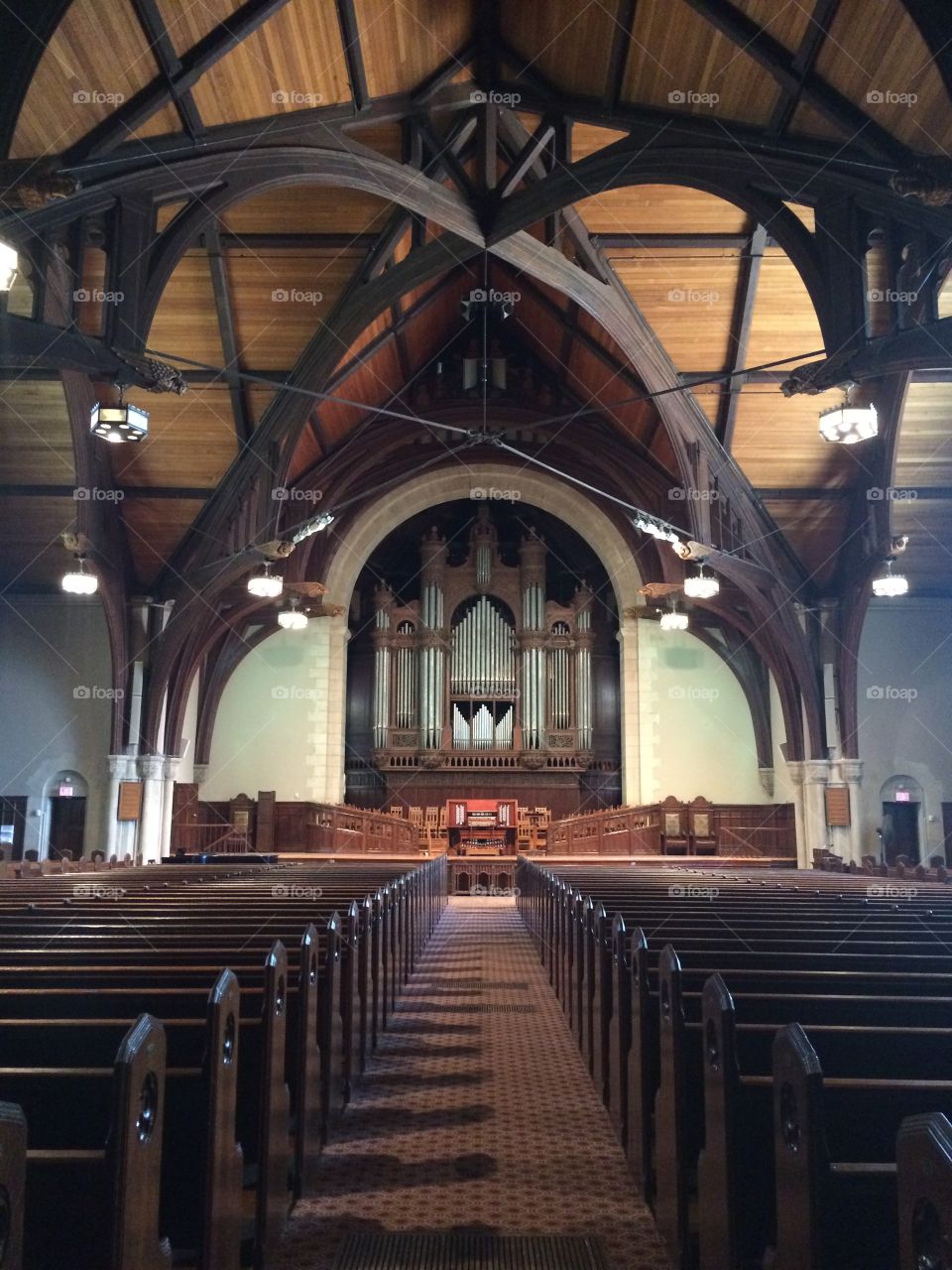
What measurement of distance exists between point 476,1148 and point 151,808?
1170 centimetres

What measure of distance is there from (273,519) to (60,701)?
230 inches

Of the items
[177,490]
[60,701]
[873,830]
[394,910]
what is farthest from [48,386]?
[873,830]

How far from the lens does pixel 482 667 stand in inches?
826

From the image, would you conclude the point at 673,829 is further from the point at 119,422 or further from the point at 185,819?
the point at 119,422

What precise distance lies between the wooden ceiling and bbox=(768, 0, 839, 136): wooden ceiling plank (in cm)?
2

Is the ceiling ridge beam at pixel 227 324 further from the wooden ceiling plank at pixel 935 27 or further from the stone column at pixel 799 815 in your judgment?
the stone column at pixel 799 815

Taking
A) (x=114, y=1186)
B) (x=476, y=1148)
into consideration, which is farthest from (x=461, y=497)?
(x=114, y=1186)

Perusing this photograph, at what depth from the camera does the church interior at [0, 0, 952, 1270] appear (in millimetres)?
2584

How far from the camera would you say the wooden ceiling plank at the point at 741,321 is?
1083cm

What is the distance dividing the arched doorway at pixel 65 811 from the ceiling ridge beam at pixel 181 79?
37.9 feet

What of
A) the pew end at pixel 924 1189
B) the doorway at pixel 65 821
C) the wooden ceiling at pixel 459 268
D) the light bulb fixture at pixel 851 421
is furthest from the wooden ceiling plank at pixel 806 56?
the doorway at pixel 65 821

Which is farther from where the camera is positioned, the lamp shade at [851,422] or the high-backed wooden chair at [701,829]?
the high-backed wooden chair at [701,829]

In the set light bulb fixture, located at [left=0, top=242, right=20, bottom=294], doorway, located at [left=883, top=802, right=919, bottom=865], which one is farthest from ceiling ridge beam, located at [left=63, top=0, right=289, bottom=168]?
doorway, located at [left=883, top=802, right=919, bottom=865]

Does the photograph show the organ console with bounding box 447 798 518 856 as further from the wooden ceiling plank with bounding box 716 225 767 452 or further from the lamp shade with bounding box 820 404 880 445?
the lamp shade with bounding box 820 404 880 445
